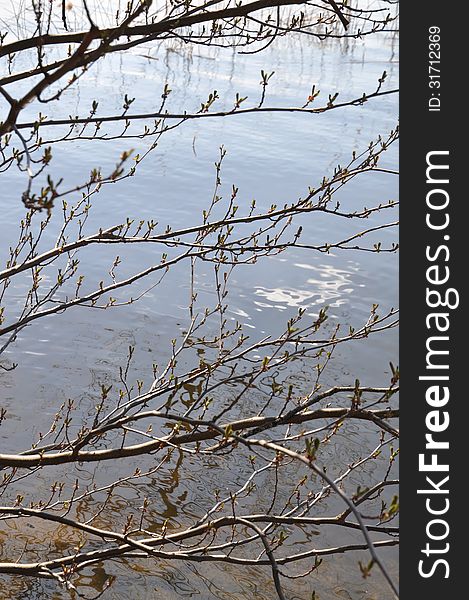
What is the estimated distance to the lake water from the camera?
413 cm

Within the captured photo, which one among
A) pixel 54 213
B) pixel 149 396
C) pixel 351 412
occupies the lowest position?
pixel 54 213

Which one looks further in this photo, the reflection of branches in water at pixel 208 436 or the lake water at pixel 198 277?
the lake water at pixel 198 277

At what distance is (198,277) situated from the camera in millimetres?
7426

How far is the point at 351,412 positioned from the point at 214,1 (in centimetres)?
116

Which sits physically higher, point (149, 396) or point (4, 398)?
point (149, 396)

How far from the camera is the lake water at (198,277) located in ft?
13.5

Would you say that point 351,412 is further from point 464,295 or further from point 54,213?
point 54,213

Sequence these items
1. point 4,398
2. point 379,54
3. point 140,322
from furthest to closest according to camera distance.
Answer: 1. point 379,54
2. point 140,322
3. point 4,398

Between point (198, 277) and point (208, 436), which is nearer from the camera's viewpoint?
point (208, 436)

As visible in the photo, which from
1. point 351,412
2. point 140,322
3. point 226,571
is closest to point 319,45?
point 140,322

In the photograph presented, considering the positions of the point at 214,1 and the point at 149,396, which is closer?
the point at 214,1

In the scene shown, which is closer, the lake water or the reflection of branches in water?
the reflection of branches in water

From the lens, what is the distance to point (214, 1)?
7.13ft

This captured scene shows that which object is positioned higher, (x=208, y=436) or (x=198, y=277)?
(x=208, y=436)
